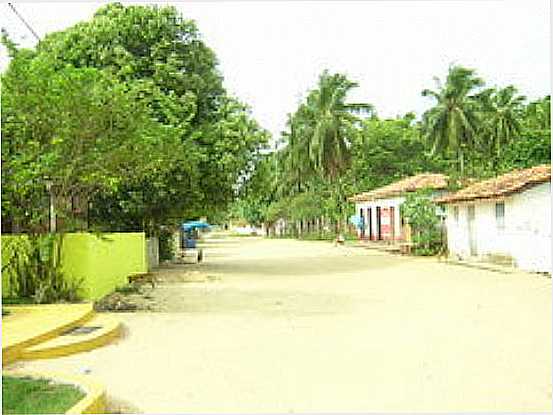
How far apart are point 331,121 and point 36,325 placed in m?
35.7

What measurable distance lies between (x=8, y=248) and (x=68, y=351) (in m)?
5.75

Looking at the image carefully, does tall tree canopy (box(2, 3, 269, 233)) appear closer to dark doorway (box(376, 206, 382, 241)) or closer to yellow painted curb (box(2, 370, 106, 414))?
yellow painted curb (box(2, 370, 106, 414))

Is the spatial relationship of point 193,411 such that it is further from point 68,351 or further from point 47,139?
point 47,139

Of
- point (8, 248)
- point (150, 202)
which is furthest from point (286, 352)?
point (150, 202)

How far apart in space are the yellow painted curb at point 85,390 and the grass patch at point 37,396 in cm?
7

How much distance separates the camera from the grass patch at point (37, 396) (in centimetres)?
586

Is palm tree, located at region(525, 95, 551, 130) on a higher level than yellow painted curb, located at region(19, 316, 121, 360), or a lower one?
higher

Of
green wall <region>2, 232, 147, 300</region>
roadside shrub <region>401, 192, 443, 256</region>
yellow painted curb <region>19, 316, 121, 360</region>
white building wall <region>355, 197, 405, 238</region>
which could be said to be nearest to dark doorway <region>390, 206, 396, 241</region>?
white building wall <region>355, 197, 405, 238</region>

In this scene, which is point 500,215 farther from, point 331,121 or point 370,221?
point 370,221

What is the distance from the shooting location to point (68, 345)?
8914mm

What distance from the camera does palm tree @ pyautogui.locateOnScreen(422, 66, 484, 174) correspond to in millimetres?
41438

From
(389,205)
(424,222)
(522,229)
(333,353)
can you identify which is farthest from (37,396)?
(389,205)

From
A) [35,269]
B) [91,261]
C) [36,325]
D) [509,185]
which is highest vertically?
[509,185]

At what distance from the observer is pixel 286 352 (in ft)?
28.6
